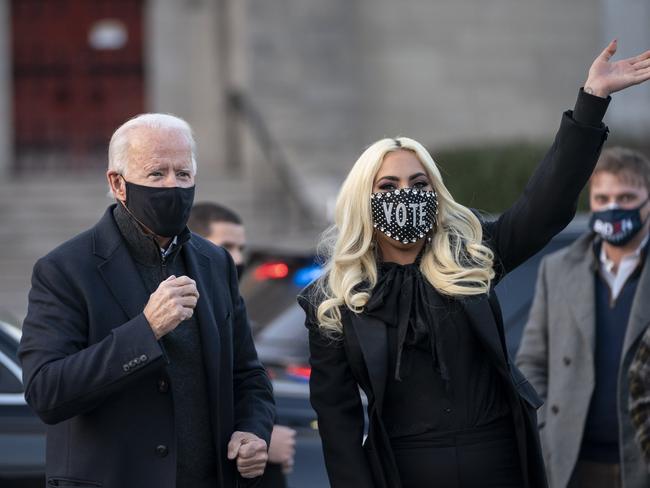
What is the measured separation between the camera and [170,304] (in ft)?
11.8

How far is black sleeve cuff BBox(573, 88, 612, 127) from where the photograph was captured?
3797mm

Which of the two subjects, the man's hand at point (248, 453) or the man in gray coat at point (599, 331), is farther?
the man in gray coat at point (599, 331)

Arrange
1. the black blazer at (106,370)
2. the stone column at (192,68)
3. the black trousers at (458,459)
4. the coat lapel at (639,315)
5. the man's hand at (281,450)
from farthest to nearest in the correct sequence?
the stone column at (192,68) → the coat lapel at (639,315) → the man's hand at (281,450) → the black trousers at (458,459) → the black blazer at (106,370)

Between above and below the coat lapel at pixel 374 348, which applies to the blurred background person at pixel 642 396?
below

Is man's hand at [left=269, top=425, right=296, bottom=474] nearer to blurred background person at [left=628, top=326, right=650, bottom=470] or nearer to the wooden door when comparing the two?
blurred background person at [left=628, top=326, right=650, bottom=470]

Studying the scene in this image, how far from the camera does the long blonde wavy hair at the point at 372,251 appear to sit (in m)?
3.84

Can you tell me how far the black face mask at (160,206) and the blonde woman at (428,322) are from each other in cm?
49

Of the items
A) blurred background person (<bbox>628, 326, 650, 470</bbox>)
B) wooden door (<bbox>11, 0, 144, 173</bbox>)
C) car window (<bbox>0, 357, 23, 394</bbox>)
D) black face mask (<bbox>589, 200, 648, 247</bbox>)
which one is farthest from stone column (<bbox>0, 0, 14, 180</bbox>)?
blurred background person (<bbox>628, 326, 650, 470</bbox>)

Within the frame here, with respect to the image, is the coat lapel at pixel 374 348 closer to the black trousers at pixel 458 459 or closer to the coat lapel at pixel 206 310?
the black trousers at pixel 458 459

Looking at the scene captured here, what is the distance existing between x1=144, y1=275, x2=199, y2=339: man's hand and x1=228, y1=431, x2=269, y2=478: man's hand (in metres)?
0.47

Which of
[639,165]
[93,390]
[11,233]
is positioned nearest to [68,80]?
[11,233]

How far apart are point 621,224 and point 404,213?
1.62 metres

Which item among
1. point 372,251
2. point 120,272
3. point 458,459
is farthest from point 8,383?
point 458,459

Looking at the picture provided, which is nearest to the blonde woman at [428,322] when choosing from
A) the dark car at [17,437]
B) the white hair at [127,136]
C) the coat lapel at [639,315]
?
the white hair at [127,136]
